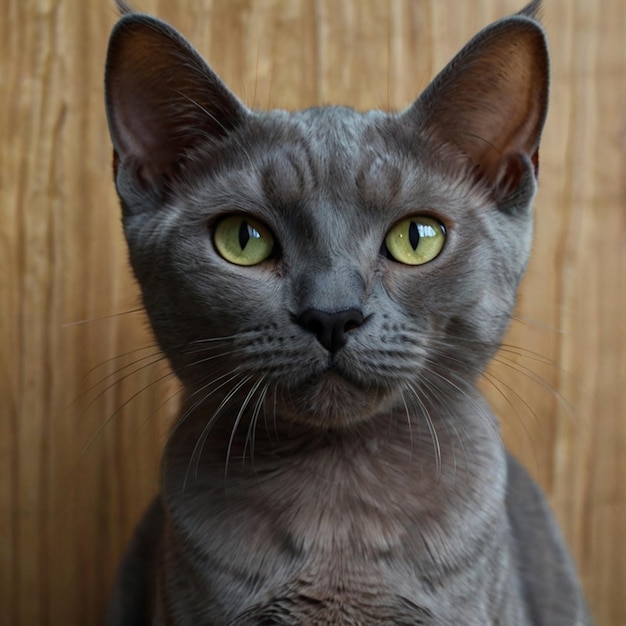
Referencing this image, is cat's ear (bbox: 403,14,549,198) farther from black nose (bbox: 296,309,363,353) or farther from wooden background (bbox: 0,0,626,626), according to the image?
wooden background (bbox: 0,0,626,626)

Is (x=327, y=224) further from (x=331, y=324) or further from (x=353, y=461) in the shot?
(x=353, y=461)

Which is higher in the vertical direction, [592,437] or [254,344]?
[254,344]

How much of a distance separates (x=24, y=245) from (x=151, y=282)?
0.50 metres

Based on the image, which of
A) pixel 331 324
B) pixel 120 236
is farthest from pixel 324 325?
pixel 120 236

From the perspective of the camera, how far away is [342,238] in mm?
904

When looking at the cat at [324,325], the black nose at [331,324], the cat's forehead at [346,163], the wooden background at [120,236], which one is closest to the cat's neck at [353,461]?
the cat at [324,325]

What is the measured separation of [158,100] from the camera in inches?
40.5

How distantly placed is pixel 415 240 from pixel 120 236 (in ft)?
2.18

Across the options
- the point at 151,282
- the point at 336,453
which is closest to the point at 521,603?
the point at 336,453

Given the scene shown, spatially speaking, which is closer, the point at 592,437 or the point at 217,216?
the point at 217,216

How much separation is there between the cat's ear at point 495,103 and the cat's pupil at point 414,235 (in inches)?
5.5

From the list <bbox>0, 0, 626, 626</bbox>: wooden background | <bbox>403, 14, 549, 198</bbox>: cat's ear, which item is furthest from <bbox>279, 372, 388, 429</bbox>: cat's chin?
<bbox>0, 0, 626, 626</bbox>: wooden background

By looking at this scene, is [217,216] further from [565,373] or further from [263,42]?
[565,373]

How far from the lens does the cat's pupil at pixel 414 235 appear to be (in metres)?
0.96
